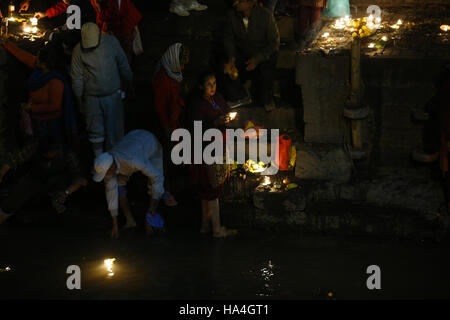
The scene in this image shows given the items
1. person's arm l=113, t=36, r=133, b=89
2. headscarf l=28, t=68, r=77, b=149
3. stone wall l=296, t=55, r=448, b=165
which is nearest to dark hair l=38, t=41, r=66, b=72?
headscarf l=28, t=68, r=77, b=149

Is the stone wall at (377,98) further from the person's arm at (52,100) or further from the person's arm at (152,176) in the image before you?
the person's arm at (52,100)

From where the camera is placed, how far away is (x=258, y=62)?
897 cm

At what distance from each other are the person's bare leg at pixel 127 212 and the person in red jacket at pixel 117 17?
2479 millimetres

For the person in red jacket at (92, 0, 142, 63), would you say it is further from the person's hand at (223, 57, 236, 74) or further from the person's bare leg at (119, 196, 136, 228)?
the person's bare leg at (119, 196, 136, 228)

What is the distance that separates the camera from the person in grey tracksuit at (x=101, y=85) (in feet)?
28.6

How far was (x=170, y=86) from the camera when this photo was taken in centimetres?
841

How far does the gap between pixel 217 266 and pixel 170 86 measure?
236 cm

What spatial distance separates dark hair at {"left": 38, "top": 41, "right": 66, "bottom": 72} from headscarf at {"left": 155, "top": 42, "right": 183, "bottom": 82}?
62.9 inches

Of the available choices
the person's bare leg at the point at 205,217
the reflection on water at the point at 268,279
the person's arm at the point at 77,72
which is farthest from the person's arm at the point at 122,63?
the reflection on water at the point at 268,279

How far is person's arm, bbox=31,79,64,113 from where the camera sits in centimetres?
890

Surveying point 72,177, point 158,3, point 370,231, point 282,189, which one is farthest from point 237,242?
point 158,3

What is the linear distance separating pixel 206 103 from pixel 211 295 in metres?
2.40

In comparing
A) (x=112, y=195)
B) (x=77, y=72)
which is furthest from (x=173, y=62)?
(x=112, y=195)

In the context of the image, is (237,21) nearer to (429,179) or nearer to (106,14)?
(106,14)
